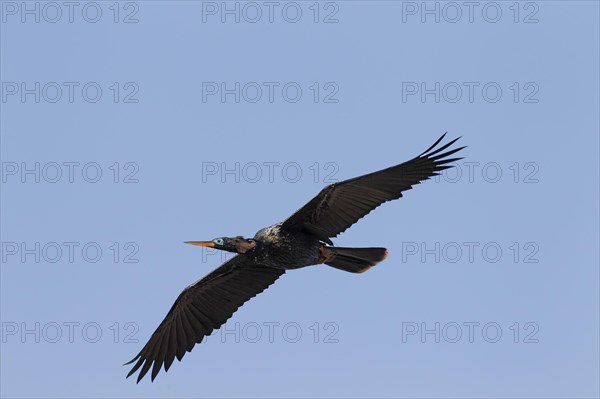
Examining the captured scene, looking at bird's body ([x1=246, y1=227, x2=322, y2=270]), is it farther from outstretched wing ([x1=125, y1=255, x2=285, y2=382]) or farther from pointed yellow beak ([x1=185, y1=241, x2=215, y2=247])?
outstretched wing ([x1=125, y1=255, x2=285, y2=382])

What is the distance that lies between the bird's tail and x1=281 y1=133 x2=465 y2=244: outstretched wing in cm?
73

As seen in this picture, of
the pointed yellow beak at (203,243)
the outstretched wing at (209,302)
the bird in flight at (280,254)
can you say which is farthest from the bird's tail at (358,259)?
the pointed yellow beak at (203,243)

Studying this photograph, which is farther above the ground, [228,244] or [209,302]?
[228,244]

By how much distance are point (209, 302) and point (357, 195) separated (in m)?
4.38

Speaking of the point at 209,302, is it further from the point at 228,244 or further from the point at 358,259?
the point at 358,259

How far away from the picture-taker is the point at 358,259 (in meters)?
20.9

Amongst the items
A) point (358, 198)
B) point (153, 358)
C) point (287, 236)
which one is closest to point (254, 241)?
point (287, 236)

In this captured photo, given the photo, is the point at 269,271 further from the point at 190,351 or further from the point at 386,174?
the point at 386,174

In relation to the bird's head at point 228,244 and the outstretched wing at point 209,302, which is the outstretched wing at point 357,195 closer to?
the bird's head at point 228,244

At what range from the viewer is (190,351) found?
21.7 metres

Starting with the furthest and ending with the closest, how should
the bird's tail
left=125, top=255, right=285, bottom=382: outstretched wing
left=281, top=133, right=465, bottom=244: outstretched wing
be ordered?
left=125, top=255, right=285, bottom=382: outstretched wing
the bird's tail
left=281, top=133, right=465, bottom=244: outstretched wing

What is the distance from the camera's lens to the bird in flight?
19469mm

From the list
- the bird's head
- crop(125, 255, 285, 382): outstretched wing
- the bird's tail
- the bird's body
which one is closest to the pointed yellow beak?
the bird's head

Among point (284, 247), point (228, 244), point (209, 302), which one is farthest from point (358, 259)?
point (209, 302)
